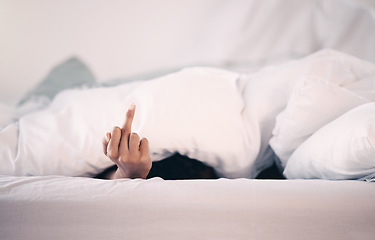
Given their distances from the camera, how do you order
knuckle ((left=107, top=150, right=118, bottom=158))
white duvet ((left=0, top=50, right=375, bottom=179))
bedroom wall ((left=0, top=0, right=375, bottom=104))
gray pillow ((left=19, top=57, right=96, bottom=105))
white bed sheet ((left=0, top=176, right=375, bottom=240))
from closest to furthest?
1. white bed sheet ((left=0, top=176, right=375, bottom=240))
2. knuckle ((left=107, top=150, right=118, bottom=158))
3. white duvet ((left=0, top=50, right=375, bottom=179))
4. gray pillow ((left=19, top=57, right=96, bottom=105))
5. bedroom wall ((left=0, top=0, right=375, bottom=104))

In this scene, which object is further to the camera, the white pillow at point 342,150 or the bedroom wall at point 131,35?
the bedroom wall at point 131,35

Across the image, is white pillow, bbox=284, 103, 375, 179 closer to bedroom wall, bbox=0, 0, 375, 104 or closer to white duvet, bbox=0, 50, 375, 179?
white duvet, bbox=0, 50, 375, 179

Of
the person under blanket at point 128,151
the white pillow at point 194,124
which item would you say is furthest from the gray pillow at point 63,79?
the person under blanket at point 128,151

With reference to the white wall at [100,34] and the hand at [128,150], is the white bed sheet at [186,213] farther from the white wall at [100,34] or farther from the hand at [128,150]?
the white wall at [100,34]

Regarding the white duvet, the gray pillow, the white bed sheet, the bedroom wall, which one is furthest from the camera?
the bedroom wall

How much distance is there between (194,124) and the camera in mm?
973

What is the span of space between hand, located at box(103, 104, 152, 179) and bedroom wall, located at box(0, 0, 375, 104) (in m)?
0.94

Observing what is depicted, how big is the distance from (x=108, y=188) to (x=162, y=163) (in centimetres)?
32

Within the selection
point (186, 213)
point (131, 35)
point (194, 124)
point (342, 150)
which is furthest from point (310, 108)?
point (131, 35)

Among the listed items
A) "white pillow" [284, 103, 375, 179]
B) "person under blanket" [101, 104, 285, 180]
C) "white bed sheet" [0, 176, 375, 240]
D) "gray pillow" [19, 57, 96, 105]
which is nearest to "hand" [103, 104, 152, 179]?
"person under blanket" [101, 104, 285, 180]

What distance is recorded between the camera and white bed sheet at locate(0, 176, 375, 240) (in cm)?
69

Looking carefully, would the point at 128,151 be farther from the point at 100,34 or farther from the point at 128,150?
the point at 100,34

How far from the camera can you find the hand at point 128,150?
33.0 inches

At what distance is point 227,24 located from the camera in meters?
1.75
